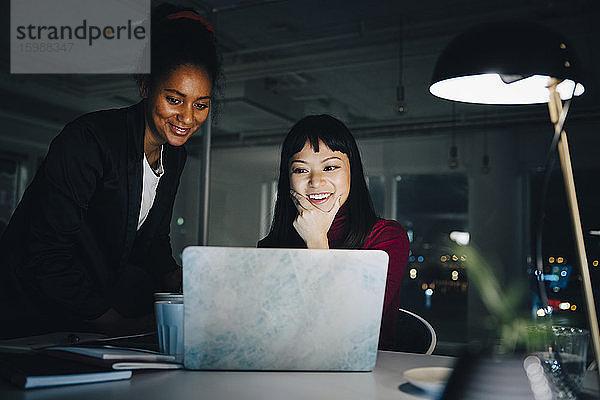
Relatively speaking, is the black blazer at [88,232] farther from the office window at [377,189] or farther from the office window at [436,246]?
the office window at [436,246]

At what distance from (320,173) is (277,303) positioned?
1205 mm

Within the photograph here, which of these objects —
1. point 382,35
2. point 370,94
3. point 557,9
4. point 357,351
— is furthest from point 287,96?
point 357,351

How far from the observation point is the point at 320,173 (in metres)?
2.17

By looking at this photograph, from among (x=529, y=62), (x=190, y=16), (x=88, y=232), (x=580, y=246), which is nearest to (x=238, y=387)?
(x=580, y=246)

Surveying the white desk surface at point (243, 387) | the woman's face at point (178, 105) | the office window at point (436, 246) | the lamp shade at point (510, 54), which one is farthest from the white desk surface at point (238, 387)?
the office window at point (436, 246)

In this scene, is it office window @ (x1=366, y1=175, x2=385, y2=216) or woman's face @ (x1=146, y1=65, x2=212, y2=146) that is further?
office window @ (x1=366, y1=175, x2=385, y2=216)

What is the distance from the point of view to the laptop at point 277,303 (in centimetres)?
100

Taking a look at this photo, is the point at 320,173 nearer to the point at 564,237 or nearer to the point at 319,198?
the point at 319,198

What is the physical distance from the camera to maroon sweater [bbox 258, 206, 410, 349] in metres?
1.90

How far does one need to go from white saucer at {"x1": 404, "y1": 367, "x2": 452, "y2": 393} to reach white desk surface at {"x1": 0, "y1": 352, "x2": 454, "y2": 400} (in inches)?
0.8

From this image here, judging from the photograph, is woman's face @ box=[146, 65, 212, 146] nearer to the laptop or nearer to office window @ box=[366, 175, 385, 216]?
the laptop

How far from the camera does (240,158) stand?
4.75 metres

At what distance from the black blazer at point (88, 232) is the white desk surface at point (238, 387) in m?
1.50

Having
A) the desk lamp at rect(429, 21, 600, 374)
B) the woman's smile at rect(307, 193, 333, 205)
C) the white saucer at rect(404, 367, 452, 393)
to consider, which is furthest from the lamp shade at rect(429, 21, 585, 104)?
the woman's smile at rect(307, 193, 333, 205)
